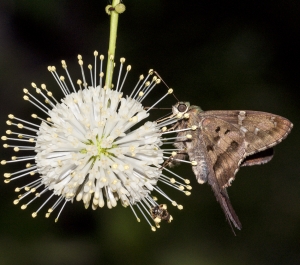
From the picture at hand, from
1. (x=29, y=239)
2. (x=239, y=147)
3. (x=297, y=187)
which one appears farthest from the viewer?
(x=297, y=187)

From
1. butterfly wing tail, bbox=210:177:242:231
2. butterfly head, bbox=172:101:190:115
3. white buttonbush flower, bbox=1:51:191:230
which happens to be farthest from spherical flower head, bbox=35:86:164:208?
butterfly wing tail, bbox=210:177:242:231

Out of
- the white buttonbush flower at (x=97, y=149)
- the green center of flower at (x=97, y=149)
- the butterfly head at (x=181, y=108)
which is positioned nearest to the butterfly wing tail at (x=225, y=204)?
the white buttonbush flower at (x=97, y=149)

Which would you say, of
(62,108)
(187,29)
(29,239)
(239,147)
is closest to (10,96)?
(29,239)

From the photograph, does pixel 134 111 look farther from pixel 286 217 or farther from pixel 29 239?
pixel 286 217

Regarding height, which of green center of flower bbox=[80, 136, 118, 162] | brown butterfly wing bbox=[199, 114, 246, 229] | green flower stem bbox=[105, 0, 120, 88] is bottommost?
brown butterfly wing bbox=[199, 114, 246, 229]

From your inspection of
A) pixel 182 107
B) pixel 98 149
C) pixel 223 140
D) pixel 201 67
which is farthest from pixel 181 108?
pixel 201 67

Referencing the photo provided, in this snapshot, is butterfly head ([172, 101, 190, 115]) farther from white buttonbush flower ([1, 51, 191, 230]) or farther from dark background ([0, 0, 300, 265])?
dark background ([0, 0, 300, 265])

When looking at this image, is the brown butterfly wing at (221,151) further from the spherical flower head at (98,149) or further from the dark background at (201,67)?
the dark background at (201,67)
